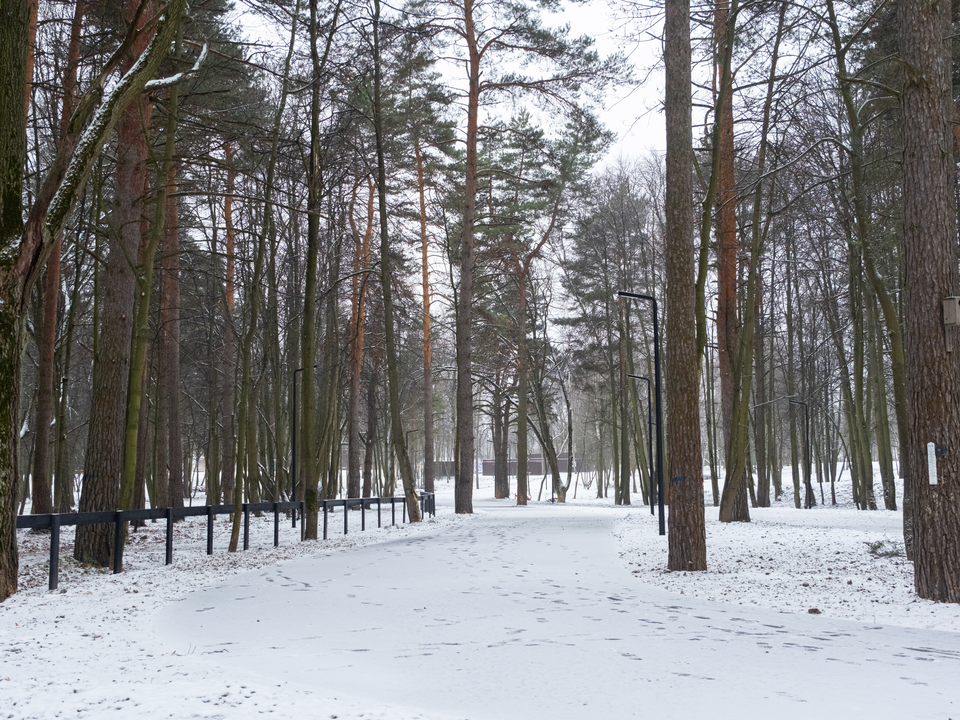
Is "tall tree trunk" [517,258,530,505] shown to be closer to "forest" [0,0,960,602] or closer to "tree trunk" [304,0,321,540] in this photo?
"forest" [0,0,960,602]

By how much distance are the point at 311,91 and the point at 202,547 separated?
7805mm

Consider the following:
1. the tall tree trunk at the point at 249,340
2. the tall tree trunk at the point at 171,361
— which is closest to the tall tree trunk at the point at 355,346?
the tall tree trunk at the point at 171,361

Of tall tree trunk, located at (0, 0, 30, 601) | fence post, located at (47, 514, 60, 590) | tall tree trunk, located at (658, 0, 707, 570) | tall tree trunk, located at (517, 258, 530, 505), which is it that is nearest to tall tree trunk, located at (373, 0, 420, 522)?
tall tree trunk, located at (658, 0, 707, 570)

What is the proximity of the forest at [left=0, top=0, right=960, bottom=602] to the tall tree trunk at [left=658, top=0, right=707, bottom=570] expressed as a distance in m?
0.03

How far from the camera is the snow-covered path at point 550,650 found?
160 inches

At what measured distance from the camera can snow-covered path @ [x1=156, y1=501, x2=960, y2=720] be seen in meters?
4.06

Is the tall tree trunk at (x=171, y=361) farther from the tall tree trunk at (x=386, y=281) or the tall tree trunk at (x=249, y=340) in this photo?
the tall tree trunk at (x=249, y=340)

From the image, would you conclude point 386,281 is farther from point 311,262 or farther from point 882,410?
point 882,410

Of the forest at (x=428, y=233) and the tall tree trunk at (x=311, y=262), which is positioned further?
the tall tree trunk at (x=311, y=262)

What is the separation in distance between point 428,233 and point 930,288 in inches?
870

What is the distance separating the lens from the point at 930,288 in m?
7.59

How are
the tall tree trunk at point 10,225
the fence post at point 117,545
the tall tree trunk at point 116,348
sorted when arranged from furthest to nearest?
the tall tree trunk at point 116,348
the fence post at point 117,545
the tall tree trunk at point 10,225

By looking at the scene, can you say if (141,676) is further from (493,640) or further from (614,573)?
(614,573)

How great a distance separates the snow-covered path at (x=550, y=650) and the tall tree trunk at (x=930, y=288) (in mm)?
1506
